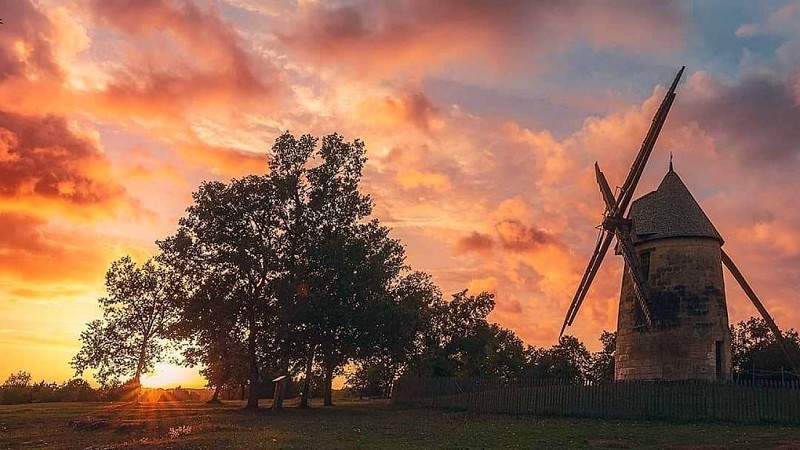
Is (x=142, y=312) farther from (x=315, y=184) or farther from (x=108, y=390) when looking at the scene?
(x=315, y=184)

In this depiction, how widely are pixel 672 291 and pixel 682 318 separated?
1695 mm

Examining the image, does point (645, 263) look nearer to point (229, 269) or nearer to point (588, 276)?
point (588, 276)

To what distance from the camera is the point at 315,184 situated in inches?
1961

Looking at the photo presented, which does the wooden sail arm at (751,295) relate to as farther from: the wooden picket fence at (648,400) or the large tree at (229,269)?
the large tree at (229,269)

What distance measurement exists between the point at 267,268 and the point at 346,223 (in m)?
6.92

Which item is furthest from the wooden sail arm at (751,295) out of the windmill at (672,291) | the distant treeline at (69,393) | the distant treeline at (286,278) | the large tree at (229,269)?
the distant treeline at (69,393)

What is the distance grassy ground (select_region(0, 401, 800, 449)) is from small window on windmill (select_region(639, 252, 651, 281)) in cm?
1010

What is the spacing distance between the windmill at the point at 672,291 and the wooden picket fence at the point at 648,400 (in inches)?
90.8

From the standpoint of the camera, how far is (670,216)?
42.3m

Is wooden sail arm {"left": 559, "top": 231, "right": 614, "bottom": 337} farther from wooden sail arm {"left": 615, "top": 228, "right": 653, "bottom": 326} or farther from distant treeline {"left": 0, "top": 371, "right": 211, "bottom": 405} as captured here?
distant treeline {"left": 0, "top": 371, "right": 211, "bottom": 405}

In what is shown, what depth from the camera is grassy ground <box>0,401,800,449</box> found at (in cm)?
2673

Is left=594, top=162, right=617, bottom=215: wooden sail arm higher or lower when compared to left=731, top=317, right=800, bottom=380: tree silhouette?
higher

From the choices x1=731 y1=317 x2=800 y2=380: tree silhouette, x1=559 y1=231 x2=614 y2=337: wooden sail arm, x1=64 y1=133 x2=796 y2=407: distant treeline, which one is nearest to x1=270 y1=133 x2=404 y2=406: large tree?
x1=64 y1=133 x2=796 y2=407: distant treeline

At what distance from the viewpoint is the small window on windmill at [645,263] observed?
42531 mm
